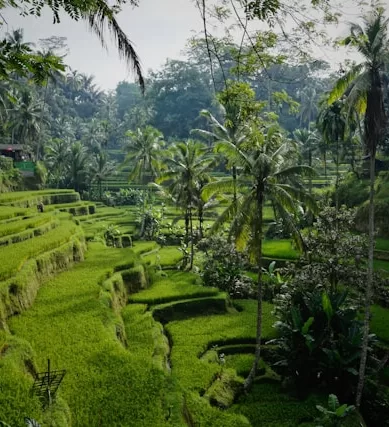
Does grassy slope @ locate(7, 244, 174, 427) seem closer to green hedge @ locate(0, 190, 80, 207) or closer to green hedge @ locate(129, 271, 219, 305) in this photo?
green hedge @ locate(129, 271, 219, 305)

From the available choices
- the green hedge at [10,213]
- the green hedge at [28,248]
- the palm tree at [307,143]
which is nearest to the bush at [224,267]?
the green hedge at [28,248]

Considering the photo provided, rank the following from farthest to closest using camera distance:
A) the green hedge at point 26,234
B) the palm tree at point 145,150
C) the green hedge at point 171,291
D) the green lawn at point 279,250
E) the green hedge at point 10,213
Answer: the palm tree at point 145,150, the green lawn at point 279,250, the green hedge at point 10,213, the green hedge at point 171,291, the green hedge at point 26,234

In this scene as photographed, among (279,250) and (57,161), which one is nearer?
(279,250)

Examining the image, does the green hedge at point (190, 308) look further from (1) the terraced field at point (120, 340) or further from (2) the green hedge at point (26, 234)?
(2) the green hedge at point (26, 234)

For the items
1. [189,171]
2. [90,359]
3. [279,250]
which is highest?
[189,171]

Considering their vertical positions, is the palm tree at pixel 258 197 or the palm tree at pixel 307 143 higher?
the palm tree at pixel 307 143

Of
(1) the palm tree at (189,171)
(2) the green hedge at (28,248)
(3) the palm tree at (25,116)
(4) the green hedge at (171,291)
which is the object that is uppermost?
(3) the palm tree at (25,116)

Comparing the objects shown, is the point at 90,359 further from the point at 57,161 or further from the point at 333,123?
the point at 57,161

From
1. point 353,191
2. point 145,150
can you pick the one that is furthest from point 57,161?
point 353,191

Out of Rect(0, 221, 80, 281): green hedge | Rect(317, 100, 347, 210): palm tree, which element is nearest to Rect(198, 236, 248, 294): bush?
Rect(0, 221, 80, 281): green hedge
